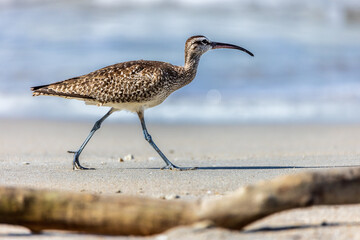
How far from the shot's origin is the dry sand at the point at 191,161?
4.32 metres

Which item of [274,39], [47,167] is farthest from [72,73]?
[47,167]

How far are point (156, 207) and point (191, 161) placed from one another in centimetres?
465

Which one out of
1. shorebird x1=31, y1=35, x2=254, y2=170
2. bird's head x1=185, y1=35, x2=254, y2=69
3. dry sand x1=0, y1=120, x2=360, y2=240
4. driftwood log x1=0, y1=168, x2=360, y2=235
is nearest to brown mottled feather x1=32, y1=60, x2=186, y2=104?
→ shorebird x1=31, y1=35, x2=254, y2=170

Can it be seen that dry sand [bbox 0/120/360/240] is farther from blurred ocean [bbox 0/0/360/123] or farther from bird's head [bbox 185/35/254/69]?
blurred ocean [bbox 0/0/360/123]

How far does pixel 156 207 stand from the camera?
149 inches

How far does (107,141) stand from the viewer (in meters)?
10.5

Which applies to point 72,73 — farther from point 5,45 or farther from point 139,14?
point 139,14

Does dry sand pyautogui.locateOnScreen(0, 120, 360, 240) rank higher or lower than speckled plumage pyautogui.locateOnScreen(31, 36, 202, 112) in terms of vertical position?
lower

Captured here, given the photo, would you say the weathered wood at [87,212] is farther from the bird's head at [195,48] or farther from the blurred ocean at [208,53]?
the blurred ocean at [208,53]

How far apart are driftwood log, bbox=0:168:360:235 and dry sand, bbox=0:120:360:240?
0.12 meters

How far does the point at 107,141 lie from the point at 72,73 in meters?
7.37

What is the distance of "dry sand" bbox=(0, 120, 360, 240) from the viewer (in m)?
4.32

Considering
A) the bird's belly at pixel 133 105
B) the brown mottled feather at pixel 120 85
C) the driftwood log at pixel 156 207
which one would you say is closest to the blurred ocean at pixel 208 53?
the bird's belly at pixel 133 105

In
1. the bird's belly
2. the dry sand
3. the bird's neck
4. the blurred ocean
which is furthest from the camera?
the blurred ocean
